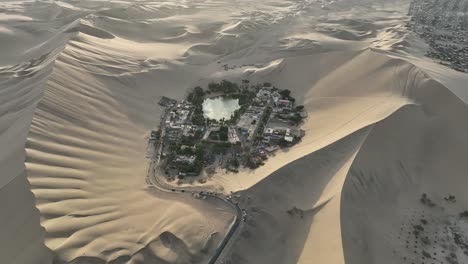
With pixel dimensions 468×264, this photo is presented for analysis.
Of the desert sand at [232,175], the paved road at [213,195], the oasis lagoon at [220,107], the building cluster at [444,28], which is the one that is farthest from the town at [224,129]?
the building cluster at [444,28]

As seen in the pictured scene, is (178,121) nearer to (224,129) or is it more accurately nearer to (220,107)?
(224,129)

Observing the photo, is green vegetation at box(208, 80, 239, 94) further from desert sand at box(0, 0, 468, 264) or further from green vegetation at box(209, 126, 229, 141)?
green vegetation at box(209, 126, 229, 141)

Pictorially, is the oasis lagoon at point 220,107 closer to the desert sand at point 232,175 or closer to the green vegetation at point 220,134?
the green vegetation at point 220,134

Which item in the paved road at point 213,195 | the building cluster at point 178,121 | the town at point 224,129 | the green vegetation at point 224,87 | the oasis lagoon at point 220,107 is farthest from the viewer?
the green vegetation at point 224,87

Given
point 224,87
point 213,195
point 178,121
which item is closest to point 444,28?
point 224,87

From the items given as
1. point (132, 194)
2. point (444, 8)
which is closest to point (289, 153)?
point (132, 194)
